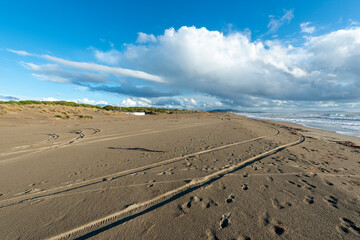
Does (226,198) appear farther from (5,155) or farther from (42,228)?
(5,155)

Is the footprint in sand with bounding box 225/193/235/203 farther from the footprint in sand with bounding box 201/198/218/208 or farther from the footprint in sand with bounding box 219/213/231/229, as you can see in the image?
the footprint in sand with bounding box 219/213/231/229

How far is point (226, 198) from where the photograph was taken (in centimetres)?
333

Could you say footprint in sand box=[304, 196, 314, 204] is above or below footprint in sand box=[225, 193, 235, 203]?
below

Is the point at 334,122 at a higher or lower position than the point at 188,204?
lower

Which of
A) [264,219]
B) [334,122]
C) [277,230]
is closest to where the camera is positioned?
[277,230]

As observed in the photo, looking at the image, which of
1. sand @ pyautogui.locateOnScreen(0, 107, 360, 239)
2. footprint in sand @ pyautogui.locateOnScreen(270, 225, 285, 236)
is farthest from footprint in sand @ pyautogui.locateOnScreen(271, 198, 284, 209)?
footprint in sand @ pyautogui.locateOnScreen(270, 225, 285, 236)

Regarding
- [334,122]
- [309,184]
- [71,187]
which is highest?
[71,187]

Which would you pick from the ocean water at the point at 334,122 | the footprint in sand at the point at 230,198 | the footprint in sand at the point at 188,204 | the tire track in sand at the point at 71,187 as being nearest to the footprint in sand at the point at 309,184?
the footprint in sand at the point at 230,198

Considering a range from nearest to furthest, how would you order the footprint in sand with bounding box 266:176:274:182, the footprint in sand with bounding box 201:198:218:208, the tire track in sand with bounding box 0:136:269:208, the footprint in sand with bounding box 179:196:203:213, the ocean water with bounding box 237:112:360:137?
1. the footprint in sand with bounding box 179:196:203:213
2. the footprint in sand with bounding box 201:198:218:208
3. the tire track in sand with bounding box 0:136:269:208
4. the footprint in sand with bounding box 266:176:274:182
5. the ocean water with bounding box 237:112:360:137

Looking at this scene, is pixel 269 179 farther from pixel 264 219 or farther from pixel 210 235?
pixel 210 235

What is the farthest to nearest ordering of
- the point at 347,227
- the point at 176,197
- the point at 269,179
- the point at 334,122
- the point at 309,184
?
the point at 334,122 → the point at 269,179 → the point at 309,184 → the point at 176,197 → the point at 347,227

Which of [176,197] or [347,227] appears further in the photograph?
[176,197]

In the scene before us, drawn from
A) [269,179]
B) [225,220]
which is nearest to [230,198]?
[225,220]

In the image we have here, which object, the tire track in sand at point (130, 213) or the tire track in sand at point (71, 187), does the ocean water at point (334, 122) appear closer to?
the tire track in sand at point (130, 213)
